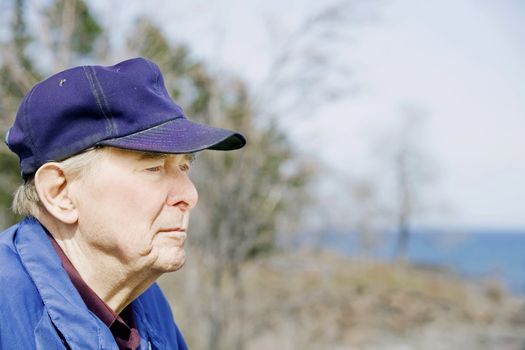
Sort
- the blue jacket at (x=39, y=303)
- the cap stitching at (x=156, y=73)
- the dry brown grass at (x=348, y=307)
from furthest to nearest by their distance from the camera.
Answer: the dry brown grass at (x=348, y=307) < the cap stitching at (x=156, y=73) < the blue jacket at (x=39, y=303)

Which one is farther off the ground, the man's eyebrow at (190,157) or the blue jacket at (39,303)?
the man's eyebrow at (190,157)

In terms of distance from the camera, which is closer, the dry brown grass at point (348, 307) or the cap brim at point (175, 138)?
the cap brim at point (175, 138)

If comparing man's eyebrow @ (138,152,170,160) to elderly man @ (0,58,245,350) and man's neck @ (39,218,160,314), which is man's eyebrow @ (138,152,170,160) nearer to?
elderly man @ (0,58,245,350)

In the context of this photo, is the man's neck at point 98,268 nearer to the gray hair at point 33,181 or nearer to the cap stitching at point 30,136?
the gray hair at point 33,181

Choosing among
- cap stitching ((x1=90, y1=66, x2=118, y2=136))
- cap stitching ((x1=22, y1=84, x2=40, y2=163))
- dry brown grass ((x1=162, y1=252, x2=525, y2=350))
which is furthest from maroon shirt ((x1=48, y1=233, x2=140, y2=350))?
dry brown grass ((x1=162, y1=252, x2=525, y2=350))

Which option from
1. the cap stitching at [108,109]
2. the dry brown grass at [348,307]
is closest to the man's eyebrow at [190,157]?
the cap stitching at [108,109]

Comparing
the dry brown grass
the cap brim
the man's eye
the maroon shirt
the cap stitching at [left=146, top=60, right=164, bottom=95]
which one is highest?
the cap stitching at [left=146, top=60, right=164, bottom=95]

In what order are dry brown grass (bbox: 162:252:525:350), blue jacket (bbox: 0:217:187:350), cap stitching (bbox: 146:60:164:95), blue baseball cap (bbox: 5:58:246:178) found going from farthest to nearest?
dry brown grass (bbox: 162:252:525:350)
cap stitching (bbox: 146:60:164:95)
blue baseball cap (bbox: 5:58:246:178)
blue jacket (bbox: 0:217:187:350)

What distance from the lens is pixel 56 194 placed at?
1.23 metres

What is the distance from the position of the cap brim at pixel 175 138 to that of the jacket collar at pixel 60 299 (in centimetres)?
27


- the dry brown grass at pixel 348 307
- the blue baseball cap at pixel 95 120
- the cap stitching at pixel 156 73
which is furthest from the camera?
the dry brown grass at pixel 348 307

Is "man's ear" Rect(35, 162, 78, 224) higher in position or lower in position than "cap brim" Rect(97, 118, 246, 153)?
lower

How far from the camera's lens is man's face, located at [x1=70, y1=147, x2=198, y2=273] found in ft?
3.93

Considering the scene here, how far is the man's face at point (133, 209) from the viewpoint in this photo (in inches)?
47.2
